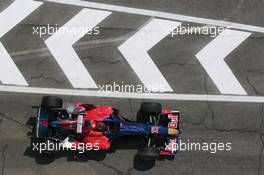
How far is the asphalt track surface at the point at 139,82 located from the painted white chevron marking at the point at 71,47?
12cm

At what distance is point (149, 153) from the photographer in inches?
364

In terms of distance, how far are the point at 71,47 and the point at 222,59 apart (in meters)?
3.58

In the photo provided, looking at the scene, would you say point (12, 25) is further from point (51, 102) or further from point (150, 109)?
point (150, 109)

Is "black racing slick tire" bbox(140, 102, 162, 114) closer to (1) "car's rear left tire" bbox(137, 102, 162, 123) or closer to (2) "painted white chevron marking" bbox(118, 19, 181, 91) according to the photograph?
(1) "car's rear left tire" bbox(137, 102, 162, 123)

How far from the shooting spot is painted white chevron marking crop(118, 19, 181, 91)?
9.93 m

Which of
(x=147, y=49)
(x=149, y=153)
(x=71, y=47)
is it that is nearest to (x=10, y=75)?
(x=71, y=47)

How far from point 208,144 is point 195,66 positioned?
1.84m

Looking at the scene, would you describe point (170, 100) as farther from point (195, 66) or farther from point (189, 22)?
point (189, 22)

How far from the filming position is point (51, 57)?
393 inches

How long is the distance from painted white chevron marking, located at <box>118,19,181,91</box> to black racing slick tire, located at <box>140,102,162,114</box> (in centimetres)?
61

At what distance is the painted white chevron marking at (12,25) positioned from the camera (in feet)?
32.6

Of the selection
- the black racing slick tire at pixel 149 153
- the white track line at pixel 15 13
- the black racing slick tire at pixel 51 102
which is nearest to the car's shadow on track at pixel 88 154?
the black racing slick tire at pixel 149 153

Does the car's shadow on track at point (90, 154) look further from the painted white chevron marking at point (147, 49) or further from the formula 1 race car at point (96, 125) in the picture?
the painted white chevron marking at point (147, 49)

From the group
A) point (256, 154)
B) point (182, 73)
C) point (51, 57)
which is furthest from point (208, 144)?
point (51, 57)
